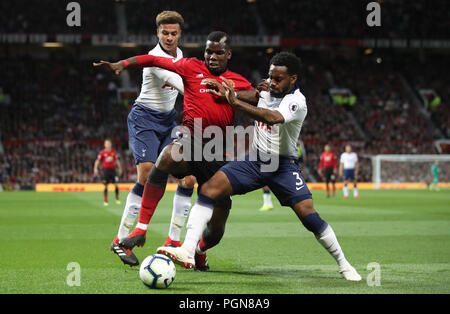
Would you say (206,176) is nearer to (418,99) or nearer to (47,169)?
(47,169)

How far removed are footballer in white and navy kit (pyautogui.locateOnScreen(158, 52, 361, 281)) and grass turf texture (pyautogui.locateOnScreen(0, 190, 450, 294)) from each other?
51cm

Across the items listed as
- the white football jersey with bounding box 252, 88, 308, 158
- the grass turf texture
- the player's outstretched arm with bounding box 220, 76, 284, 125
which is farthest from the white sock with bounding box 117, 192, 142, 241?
the player's outstretched arm with bounding box 220, 76, 284, 125

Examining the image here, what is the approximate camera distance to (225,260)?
783cm

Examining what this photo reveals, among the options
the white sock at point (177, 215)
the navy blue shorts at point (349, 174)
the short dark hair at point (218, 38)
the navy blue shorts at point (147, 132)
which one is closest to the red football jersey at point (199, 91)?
the short dark hair at point (218, 38)

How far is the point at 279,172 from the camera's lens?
247 inches

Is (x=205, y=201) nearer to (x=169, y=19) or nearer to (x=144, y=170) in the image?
(x=144, y=170)

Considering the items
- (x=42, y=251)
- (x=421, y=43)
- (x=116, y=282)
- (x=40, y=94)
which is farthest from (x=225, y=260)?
(x=421, y=43)

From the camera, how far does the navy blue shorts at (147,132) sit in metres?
7.36

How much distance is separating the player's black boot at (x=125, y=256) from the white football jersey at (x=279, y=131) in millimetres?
1755

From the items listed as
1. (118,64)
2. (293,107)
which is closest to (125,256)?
(118,64)

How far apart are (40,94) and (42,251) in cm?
3048

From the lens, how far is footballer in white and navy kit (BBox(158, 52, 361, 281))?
6.01 metres

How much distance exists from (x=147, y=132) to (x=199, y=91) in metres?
1.20

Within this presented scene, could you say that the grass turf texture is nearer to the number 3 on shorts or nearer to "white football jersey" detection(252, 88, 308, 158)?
the number 3 on shorts
